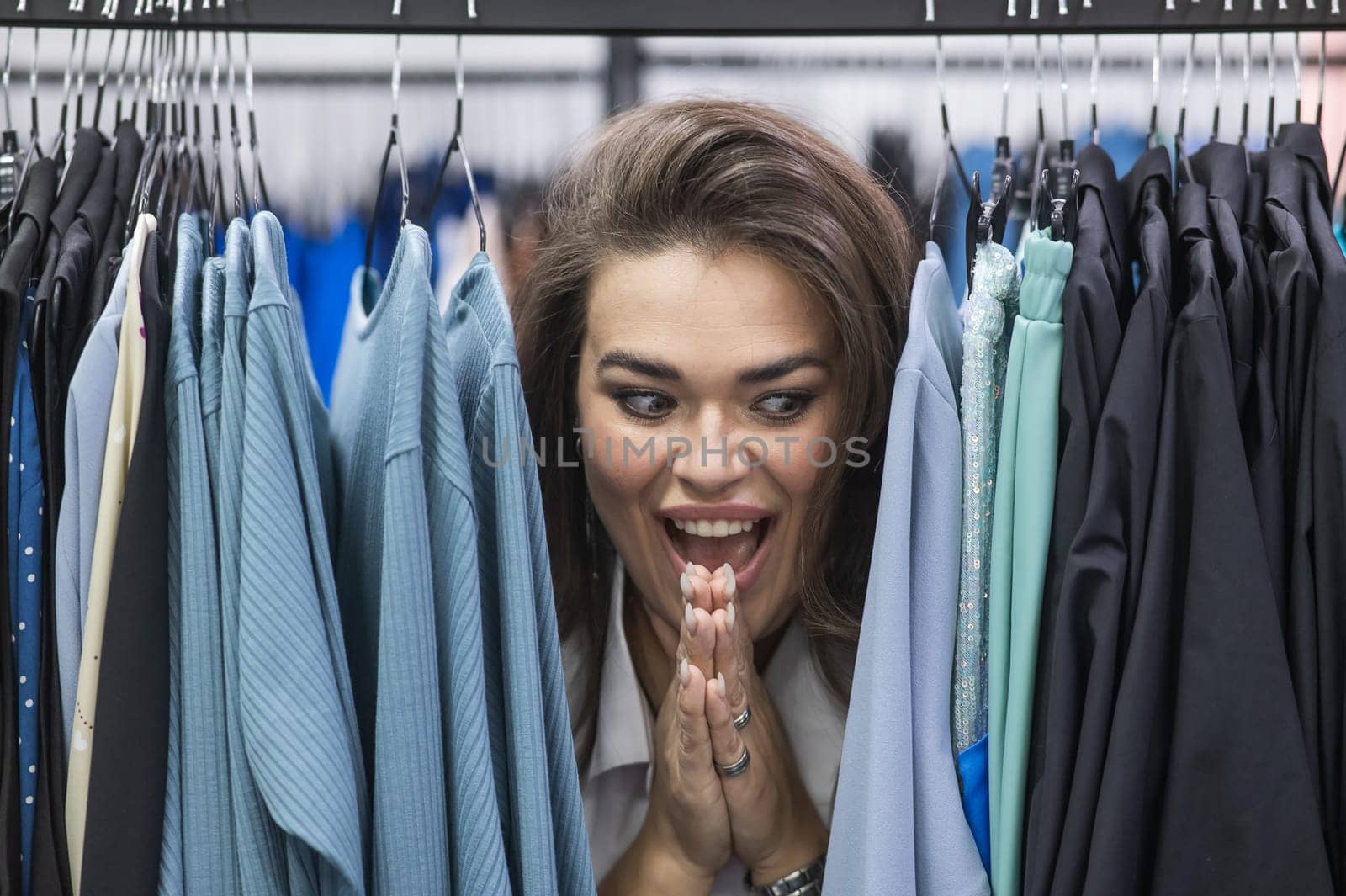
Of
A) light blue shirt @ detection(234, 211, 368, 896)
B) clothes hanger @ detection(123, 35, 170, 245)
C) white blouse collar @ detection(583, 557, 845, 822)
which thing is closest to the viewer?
light blue shirt @ detection(234, 211, 368, 896)

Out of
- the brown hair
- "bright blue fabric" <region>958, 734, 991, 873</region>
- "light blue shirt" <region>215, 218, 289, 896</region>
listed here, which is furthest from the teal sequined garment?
"light blue shirt" <region>215, 218, 289, 896</region>

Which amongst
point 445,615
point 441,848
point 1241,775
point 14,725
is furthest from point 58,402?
point 1241,775

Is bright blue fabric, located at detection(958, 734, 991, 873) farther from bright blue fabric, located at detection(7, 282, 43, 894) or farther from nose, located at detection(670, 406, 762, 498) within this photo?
bright blue fabric, located at detection(7, 282, 43, 894)

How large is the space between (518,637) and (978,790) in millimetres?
400

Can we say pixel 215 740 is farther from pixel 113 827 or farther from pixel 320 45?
pixel 320 45

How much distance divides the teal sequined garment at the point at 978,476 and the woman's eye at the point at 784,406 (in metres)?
0.19

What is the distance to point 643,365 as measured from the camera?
3.76 feet

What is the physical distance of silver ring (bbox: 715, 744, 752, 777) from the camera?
1186 mm

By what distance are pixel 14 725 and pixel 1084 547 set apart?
0.81 metres

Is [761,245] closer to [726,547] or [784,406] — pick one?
[784,406]

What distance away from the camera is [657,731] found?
129 centimetres

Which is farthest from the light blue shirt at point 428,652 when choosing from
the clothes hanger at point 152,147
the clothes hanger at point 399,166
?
the clothes hanger at point 152,147

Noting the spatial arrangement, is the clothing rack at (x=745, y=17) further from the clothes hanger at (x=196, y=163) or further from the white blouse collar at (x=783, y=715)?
the white blouse collar at (x=783, y=715)

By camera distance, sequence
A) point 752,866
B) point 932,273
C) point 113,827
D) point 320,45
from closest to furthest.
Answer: point 113,827, point 932,273, point 752,866, point 320,45
